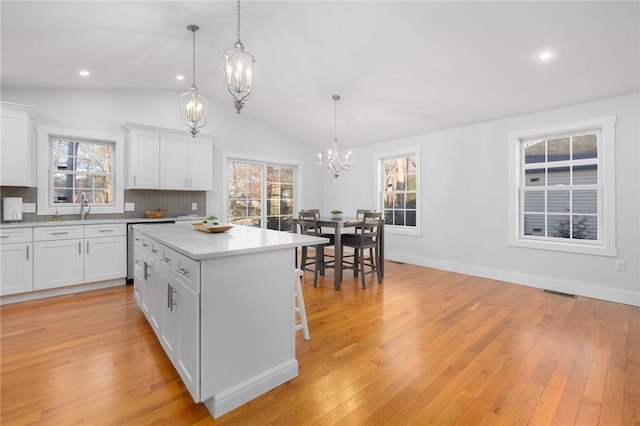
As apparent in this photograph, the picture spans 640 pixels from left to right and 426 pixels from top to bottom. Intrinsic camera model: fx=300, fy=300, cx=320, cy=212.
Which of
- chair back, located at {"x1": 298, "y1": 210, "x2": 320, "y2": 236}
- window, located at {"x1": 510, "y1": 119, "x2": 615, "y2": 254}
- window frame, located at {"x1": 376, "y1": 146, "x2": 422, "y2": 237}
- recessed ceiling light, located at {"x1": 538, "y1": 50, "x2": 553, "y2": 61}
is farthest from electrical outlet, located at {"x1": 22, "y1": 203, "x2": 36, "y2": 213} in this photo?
window, located at {"x1": 510, "y1": 119, "x2": 615, "y2": 254}

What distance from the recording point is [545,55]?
3.01 meters

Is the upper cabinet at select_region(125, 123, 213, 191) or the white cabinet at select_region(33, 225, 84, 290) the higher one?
the upper cabinet at select_region(125, 123, 213, 191)

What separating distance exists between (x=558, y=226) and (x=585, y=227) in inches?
11.0

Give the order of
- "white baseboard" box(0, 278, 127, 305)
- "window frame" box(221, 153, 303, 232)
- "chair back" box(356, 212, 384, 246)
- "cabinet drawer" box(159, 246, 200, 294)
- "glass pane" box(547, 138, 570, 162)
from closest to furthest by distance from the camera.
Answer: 1. "cabinet drawer" box(159, 246, 200, 294)
2. "white baseboard" box(0, 278, 127, 305)
3. "glass pane" box(547, 138, 570, 162)
4. "chair back" box(356, 212, 384, 246)
5. "window frame" box(221, 153, 303, 232)

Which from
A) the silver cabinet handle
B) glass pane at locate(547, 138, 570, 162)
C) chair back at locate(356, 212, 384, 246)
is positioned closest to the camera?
the silver cabinet handle

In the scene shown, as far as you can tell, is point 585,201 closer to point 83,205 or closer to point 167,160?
point 167,160

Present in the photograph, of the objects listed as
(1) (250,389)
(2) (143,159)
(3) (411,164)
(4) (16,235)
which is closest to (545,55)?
(3) (411,164)

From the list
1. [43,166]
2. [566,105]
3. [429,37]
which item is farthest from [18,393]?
[566,105]

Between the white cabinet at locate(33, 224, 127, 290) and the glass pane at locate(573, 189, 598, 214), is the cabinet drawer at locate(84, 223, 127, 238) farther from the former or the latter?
the glass pane at locate(573, 189, 598, 214)

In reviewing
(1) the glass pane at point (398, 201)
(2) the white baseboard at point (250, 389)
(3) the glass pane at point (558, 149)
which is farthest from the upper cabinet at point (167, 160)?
(3) the glass pane at point (558, 149)

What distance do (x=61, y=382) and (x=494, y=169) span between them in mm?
5269

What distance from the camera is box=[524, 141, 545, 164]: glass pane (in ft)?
13.7

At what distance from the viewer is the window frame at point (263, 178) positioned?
5.57m

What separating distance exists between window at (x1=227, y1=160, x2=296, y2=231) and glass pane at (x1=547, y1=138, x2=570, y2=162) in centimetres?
462
